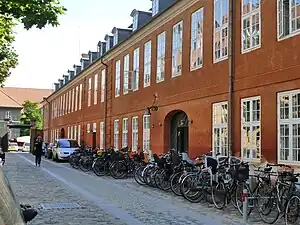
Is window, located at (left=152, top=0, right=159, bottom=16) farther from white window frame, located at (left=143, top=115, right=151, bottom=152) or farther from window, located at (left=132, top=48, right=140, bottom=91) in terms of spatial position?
white window frame, located at (left=143, top=115, right=151, bottom=152)

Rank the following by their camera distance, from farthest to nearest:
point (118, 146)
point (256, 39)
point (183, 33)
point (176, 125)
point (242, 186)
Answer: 1. point (118, 146)
2. point (176, 125)
3. point (183, 33)
4. point (256, 39)
5. point (242, 186)

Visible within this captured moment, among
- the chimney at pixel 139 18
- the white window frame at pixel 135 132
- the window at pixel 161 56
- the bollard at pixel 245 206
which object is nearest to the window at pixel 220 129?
the window at pixel 161 56

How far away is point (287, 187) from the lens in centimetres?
→ 933

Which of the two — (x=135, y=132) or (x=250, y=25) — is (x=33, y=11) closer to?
(x=250, y=25)

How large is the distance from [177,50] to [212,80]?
424 cm

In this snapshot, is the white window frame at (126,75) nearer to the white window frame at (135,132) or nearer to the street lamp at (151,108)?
the white window frame at (135,132)

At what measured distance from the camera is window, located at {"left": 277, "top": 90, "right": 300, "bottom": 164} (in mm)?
12602

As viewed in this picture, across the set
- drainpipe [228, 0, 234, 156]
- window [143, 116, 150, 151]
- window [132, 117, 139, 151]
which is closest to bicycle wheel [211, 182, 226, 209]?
drainpipe [228, 0, 234, 156]

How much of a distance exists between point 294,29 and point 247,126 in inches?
138

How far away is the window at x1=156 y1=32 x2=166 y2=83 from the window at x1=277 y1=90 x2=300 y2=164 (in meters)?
9.81

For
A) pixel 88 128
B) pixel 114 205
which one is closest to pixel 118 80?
pixel 88 128

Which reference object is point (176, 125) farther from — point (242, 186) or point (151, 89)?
point (242, 186)

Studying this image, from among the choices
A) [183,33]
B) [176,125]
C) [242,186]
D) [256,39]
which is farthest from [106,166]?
[242,186]

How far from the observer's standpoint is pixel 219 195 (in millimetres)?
11609
